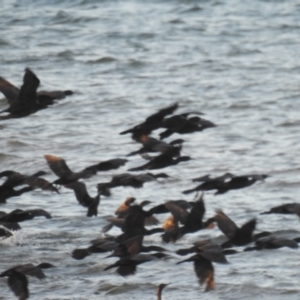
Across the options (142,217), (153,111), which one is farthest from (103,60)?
→ (142,217)

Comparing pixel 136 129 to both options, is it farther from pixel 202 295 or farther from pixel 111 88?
pixel 111 88

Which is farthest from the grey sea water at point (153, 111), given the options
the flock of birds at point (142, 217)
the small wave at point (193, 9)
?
the flock of birds at point (142, 217)

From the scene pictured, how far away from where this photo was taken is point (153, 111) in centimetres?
1848

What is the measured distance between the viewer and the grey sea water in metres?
10.2

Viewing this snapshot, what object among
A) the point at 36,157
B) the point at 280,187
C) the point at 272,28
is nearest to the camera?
the point at 280,187

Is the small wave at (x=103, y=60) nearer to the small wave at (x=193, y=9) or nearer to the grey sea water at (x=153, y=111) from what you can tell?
the grey sea water at (x=153, y=111)

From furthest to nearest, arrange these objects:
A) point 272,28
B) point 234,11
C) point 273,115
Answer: point 234,11
point 272,28
point 273,115

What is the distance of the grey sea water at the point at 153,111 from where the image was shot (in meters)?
10.2

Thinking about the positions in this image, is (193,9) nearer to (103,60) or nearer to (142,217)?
(103,60)

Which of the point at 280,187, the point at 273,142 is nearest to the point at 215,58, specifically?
the point at 273,142

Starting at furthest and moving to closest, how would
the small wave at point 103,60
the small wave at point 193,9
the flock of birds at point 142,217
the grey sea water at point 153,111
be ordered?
the small wave at point 193,9
the small wave at point 103,60
the grey sea water at point 153,111
the flock of birds at point 142,217

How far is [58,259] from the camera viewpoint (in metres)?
10.6

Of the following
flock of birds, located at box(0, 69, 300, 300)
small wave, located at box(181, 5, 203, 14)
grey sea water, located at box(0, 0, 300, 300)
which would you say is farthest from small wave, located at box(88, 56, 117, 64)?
flock of birds, located at box(0, 69, 300, 300)

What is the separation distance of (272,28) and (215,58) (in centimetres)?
330
